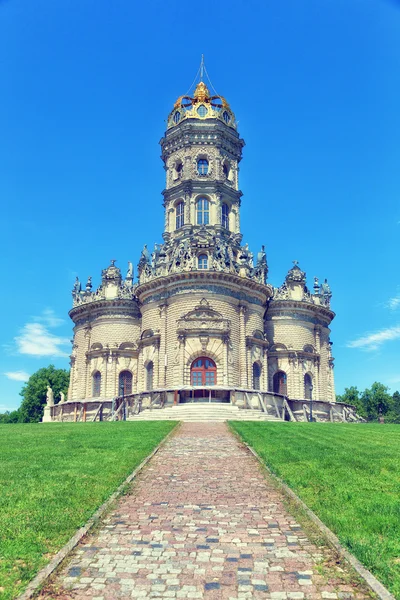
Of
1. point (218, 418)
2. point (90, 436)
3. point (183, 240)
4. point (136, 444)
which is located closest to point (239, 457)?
point (136, 444)

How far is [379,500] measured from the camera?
31.1ft

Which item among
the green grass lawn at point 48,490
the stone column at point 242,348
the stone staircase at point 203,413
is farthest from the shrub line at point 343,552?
the stone column at point 242,348

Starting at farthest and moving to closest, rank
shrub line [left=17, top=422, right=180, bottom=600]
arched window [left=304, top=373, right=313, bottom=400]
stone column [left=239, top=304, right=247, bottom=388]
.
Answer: arched window [left=304, top=373, right=313, bottom=400] → stone column [left=239, top=304, right=247, bottom=388] → shrub line [left=17, top=422, right=180, bottom=600]

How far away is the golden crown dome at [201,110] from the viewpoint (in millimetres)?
55781

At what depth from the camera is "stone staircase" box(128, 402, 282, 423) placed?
1315 inches

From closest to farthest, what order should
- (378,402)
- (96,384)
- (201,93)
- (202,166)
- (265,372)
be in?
(265,372)
(96,384)
(202,166)
(201,93)
(378,402)

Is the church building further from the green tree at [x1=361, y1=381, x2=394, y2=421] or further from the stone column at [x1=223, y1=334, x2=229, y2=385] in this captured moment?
the green tree at [x1=361, y1=381, x2=394, y2=421]

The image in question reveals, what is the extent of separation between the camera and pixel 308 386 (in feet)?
169

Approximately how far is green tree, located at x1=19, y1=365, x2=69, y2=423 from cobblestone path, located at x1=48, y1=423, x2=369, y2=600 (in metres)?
65.9

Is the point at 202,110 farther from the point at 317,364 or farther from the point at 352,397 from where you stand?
the point at 352,397

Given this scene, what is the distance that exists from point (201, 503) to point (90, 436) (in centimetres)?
1149

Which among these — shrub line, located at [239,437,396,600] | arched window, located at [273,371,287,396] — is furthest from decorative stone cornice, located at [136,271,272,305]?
shrub line, located at [239,437,396,600]

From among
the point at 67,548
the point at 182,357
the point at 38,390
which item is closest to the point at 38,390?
the point at 38,390

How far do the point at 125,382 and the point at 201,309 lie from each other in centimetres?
1270
